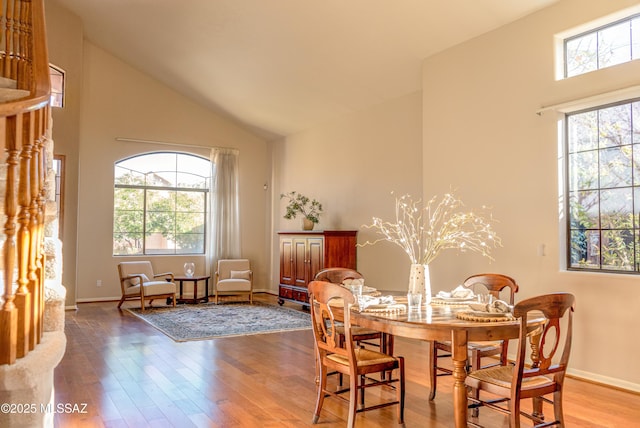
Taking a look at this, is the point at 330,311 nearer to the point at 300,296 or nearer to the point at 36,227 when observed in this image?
the point at 36,227

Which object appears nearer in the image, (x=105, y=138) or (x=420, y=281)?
(x=420, y=281)

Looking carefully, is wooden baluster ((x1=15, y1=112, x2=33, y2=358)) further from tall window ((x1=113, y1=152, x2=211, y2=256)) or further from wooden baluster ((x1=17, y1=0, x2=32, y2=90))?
tall window ((x1=113, y1=152, x2=211, y2=256))

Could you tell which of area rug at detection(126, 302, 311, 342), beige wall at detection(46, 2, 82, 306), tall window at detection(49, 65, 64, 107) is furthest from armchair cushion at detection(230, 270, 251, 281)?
tall window at detection(49, 65, 64, 107)

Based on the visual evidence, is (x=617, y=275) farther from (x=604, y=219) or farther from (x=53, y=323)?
(x=53, y=323)

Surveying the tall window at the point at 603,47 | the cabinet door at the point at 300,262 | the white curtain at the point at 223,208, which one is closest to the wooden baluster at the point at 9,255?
the tall window at the point at 603,47

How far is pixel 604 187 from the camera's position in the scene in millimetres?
4238

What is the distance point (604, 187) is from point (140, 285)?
20.8 feet

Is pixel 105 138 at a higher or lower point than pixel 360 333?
higher

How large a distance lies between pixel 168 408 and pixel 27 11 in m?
2.90

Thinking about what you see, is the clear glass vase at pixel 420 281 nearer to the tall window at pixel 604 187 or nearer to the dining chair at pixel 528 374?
the dining chair at pixel 528 374

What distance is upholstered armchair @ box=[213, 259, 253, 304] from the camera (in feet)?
28.1

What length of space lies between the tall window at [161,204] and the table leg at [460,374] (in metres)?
7.68

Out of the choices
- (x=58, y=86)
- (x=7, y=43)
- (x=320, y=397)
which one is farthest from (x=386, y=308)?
(x=58, y=86)

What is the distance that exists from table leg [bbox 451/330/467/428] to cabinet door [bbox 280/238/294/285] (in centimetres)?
582
